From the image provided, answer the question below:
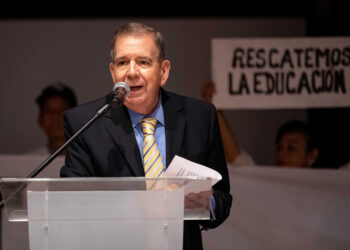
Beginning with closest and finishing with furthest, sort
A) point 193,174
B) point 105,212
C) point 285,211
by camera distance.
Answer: point 105,212
point 193,174
point 285,211

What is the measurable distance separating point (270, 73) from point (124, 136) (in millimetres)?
2066

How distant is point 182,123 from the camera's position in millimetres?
2463

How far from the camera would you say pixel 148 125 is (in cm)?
241

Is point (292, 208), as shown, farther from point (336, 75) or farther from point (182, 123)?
point (182, 123)

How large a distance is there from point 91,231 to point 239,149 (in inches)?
95.3

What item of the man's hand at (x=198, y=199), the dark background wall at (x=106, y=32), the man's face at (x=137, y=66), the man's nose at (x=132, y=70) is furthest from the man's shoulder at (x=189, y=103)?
the dark background wall at (x=106, y=32)

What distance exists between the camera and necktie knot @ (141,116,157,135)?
240 cm

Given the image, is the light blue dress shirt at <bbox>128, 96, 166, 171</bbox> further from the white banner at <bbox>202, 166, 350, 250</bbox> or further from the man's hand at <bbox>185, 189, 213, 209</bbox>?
the white banner at <bbox>202, 166, 350, 250</bbox>

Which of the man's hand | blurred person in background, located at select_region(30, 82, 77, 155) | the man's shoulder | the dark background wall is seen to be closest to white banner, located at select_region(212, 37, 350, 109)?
the dark background wall

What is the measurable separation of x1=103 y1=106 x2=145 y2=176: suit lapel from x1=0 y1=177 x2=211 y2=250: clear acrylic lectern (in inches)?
13.2

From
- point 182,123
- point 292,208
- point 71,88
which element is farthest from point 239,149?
point 182,123

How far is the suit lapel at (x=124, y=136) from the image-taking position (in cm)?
233

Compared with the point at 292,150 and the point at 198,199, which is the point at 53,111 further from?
the point at 198,199

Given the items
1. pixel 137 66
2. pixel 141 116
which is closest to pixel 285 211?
pixel 141 116
